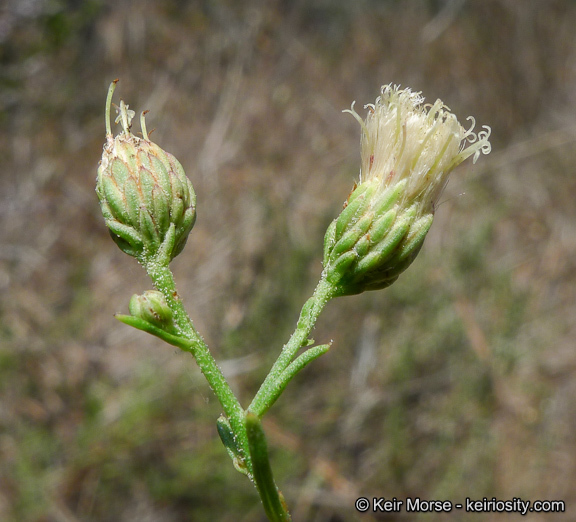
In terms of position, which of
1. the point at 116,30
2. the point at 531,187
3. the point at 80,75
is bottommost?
the point at 531,187

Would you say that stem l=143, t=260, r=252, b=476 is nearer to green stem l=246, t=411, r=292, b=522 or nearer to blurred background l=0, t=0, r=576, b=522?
green stem l=246, t=411, r=292, b=522

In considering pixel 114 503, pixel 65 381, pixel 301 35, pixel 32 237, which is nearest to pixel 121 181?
pixel 114 503

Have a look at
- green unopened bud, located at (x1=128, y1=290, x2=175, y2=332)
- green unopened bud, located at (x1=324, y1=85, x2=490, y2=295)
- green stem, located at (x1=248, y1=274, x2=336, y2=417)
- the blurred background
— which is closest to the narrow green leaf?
green unopened bud, located at (x1=128, y1=290, x2=175, y2=332)

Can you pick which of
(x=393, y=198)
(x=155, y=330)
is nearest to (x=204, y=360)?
(x=155, y=330)

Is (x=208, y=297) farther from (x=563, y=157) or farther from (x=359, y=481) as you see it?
(x=563, y=157)

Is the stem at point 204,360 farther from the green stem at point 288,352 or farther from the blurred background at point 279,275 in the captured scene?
the blurred background at point 279,275

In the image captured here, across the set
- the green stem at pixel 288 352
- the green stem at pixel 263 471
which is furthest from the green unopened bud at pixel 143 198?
the green stem at pixel 263 471
